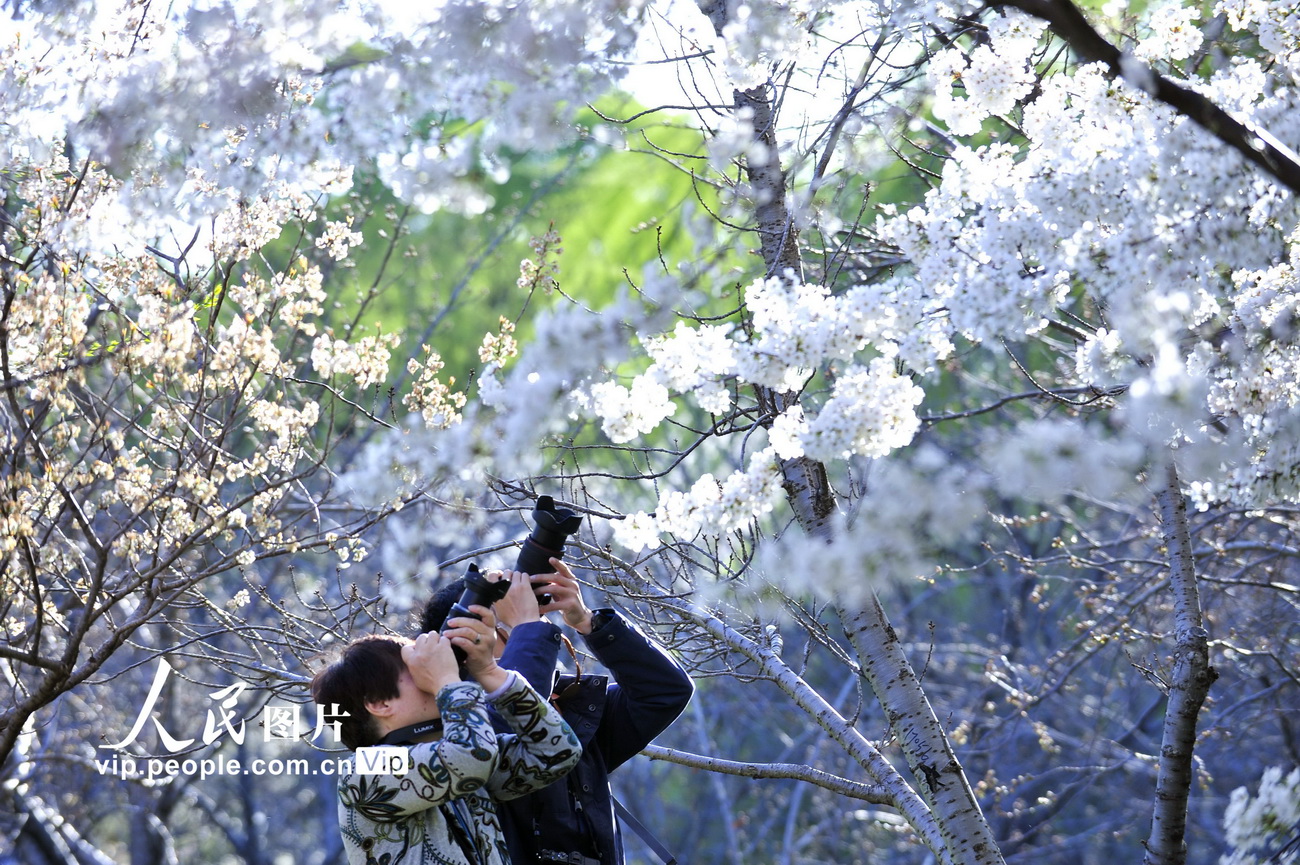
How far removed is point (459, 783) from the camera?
1.89 m

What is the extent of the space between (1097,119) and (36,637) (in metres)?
2.83

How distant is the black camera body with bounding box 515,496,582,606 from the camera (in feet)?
7.36

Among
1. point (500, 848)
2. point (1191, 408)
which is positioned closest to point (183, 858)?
point (500, 848)

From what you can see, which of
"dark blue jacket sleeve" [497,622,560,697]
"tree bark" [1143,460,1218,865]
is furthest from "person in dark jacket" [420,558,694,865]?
"tree bark" [1143,460,1218,865]

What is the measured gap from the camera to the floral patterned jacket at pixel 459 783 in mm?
1889

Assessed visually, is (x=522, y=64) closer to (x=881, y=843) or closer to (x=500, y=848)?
(x=500, y=848)

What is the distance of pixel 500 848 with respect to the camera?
201 centimetres

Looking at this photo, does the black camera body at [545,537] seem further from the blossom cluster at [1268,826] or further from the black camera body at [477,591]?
the blossom cluster at [1268,826]

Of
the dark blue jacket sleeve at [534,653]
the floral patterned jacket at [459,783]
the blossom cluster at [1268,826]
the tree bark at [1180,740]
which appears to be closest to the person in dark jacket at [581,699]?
the dark blue jacket sleeve at [534,653]

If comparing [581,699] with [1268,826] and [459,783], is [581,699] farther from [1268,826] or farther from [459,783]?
[1268,826]

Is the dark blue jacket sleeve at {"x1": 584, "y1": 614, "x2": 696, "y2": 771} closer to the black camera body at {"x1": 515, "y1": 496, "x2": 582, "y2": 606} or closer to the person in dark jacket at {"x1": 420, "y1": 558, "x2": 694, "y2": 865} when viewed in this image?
the person in dark jacket at {"x1": 420, "y1": 558, "x2": 694, "y2": 865}

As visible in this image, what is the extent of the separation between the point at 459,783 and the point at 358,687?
1.04 feet

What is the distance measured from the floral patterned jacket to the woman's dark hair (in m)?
0.13

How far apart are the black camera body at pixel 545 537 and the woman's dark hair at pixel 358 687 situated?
1.07ft
